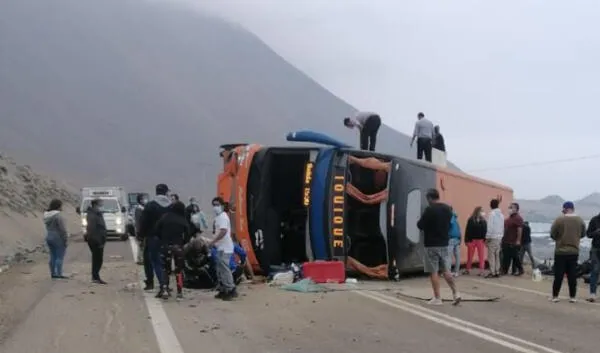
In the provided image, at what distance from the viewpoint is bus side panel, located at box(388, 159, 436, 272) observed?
16328 millimetres

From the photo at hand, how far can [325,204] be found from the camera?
16.0 meters

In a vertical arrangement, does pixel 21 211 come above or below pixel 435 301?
above

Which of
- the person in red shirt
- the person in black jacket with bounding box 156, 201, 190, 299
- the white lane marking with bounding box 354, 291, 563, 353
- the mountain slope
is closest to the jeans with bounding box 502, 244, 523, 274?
the person in red shirt

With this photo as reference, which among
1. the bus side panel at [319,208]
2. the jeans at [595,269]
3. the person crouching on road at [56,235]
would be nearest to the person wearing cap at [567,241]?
the jeans at [595,269]

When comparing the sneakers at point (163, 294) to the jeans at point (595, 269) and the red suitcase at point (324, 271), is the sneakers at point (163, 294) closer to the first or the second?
the red suitcase at point (324, 271)

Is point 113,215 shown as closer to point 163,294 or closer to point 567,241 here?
point 163,294

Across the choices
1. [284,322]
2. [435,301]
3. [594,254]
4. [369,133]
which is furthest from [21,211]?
[284,322]

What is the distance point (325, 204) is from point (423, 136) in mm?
5807

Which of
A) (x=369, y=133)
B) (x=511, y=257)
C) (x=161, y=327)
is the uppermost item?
(x=369, y=133)

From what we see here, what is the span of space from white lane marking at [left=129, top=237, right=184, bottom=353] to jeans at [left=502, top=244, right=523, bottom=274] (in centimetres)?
951

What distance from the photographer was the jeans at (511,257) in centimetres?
1961

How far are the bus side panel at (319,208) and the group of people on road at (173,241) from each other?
263 cm

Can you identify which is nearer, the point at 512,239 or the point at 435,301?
the point at 435,301

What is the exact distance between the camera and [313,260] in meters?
16.3
